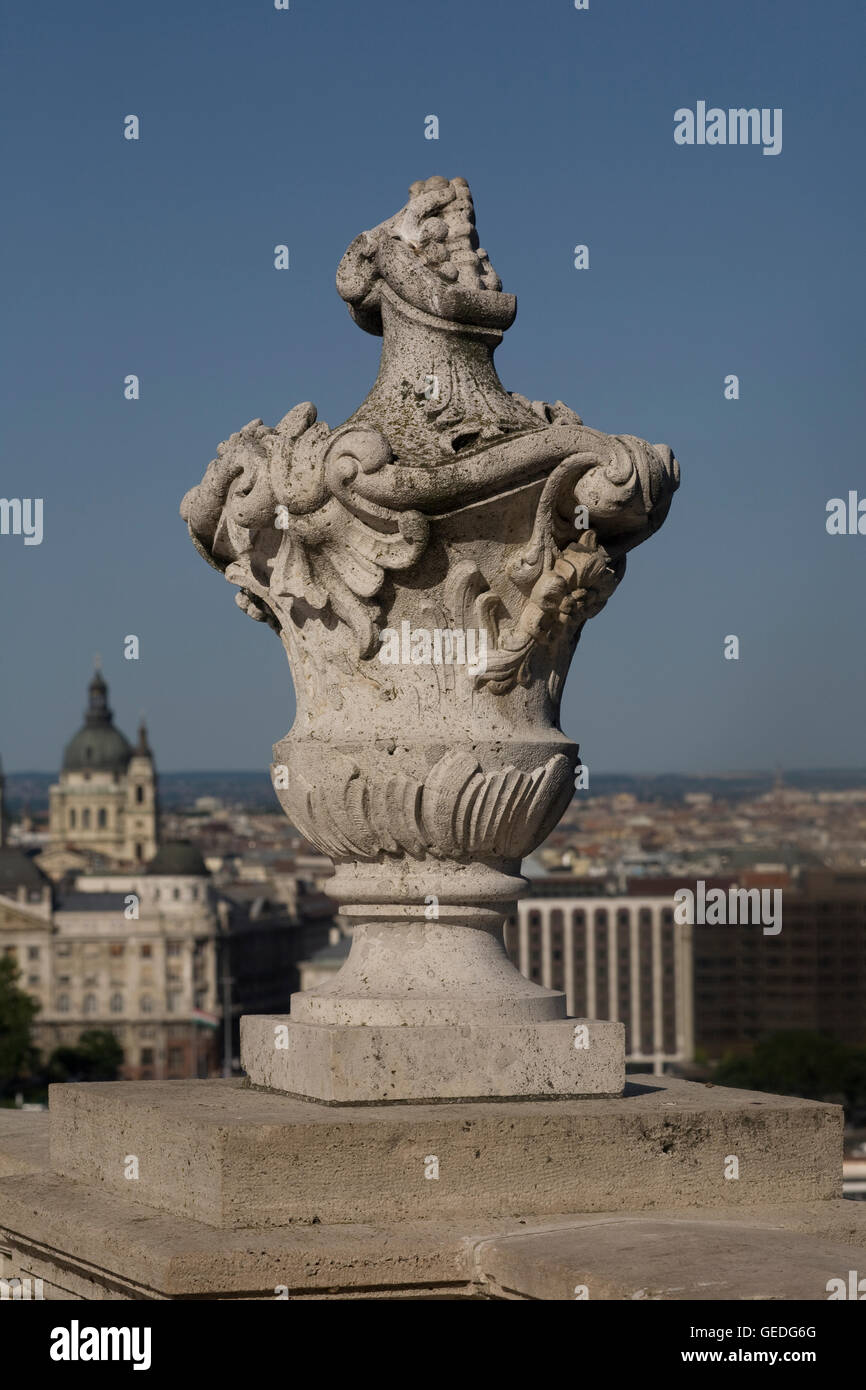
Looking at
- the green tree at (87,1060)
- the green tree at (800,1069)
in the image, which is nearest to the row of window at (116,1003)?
the green tree at (87,1060)

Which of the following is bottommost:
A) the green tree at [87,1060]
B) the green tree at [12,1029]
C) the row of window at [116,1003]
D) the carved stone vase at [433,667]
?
the green tree at [87,1060]

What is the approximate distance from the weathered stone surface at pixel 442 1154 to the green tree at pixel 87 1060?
4561 inches

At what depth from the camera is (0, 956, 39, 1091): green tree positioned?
337 feet

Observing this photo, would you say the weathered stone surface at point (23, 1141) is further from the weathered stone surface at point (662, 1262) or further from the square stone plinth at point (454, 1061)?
the weathered stone surface at point (662, 1262)

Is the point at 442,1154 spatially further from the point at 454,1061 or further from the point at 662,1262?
the point at 662,1262

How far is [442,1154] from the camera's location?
19.2 ft

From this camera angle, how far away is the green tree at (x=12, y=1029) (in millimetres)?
102625

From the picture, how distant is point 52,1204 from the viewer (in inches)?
244

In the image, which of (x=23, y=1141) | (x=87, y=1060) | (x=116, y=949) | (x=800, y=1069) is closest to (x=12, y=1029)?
(x=87, y=1060)

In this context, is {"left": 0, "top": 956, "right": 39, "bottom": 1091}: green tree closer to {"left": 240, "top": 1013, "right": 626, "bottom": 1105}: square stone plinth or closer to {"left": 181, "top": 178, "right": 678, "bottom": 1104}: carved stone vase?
{"left": 181, "top": 178, "right": 678, "bottom": 1104}: carved stone vase

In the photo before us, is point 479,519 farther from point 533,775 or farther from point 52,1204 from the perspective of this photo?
point 52,1204

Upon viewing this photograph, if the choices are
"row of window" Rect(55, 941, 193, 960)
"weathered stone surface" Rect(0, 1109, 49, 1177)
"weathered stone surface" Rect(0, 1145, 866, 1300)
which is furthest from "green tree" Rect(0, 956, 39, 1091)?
"weathered stone surface" Rect(0, 1145, 866, 1300)

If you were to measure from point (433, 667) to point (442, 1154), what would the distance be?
4.63ft
